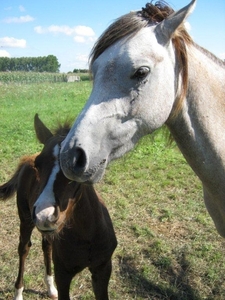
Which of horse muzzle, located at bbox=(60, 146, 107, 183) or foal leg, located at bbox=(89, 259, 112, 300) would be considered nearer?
horse muzzle, located at bbox=(60, 146, 107, 183)

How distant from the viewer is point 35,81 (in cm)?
3002

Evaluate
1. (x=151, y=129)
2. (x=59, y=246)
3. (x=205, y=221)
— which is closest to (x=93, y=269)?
(x=59, y=246)

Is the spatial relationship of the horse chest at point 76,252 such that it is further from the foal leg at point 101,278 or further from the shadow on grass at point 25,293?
the shadow on grass at point 25,293

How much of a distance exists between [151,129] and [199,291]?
90.0 inches

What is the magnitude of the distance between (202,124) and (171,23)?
0.63m

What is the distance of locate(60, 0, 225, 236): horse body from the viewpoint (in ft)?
5.27

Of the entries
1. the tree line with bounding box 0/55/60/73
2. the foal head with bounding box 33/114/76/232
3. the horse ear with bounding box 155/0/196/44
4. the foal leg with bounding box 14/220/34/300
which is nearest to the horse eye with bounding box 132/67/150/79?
the horse ear with bounding box 155/0/196/44

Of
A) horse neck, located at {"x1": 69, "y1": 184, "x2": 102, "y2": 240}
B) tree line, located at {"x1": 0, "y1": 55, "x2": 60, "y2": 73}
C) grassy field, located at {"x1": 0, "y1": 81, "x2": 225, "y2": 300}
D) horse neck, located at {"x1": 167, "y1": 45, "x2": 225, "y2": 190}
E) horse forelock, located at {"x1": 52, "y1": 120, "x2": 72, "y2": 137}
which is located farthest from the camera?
tree line, located at {"x1": 0, "y1": 55, "x2": 60, "y2": 73}

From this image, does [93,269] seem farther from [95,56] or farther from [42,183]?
[95,56]

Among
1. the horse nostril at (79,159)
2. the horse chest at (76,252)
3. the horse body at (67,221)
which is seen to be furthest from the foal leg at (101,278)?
the horse nostril at (79,159)

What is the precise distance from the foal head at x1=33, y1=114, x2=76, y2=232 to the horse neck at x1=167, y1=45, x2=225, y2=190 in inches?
33.1

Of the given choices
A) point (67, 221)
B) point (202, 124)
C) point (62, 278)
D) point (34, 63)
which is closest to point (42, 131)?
point (67, 221)

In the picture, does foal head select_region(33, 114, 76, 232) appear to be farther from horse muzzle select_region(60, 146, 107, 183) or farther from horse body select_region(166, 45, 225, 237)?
horse body select_region(166, 45, 225, 237)

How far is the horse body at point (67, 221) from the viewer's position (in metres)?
2.11
